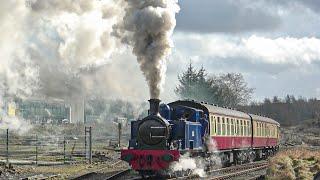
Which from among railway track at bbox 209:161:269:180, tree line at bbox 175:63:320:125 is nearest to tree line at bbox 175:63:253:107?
tree line at bbox 175:63:320:125

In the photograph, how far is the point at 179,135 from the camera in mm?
20609

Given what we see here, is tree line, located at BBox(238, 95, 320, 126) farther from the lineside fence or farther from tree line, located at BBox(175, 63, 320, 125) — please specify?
the lineside fence

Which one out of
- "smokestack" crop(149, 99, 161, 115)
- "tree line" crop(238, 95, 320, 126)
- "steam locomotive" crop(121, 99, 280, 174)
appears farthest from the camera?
"tree line" crop(238, 95, 320, 126)

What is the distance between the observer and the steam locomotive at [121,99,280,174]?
64.2ft

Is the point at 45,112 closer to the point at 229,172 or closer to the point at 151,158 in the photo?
the point at 229,172

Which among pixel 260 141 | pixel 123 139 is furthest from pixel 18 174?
pixel 123 139

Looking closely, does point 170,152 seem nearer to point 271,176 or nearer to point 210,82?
point 271,176

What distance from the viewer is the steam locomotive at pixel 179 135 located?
1958cm

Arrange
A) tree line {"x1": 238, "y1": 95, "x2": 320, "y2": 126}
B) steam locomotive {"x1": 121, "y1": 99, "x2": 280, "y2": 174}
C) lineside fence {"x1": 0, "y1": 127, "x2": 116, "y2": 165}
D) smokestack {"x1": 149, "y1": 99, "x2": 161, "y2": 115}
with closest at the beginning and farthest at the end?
steam locomotive {"x1": 121, "y1": 99, "x2": 280, "y2": 174}, smokestack {"x1": 149, "y1": 99, "x2": 161, "y2": 115}, lineside fence {"x1": 0, "y1": 127, "x2": 116, "y2": 165}, tree line {"x1": 238, "y1": 95, "x2": 320, "y2": 126}

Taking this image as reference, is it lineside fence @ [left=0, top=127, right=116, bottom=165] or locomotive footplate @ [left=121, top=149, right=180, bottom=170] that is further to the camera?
lineside fence @ [left=0, top=127, right=116, bottom=165]

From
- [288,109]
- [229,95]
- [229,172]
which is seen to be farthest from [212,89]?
[288,109]

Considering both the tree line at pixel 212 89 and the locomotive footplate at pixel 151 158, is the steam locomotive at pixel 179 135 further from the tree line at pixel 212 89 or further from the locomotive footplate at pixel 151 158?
the tree line at pixel 212 89

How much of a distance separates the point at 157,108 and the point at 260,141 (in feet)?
59.6

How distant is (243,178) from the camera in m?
23.5
